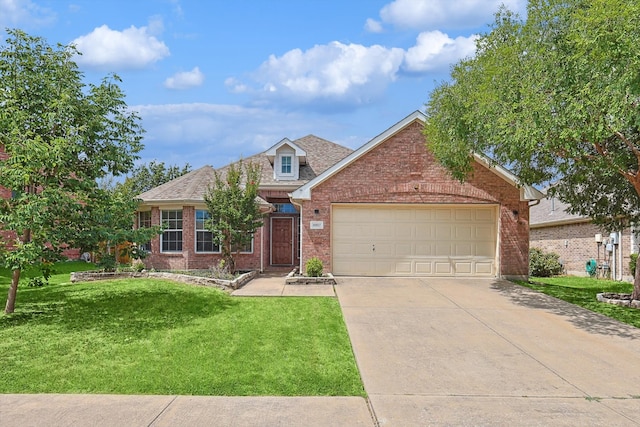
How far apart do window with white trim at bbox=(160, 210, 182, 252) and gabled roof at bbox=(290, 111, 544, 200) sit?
5432 mm

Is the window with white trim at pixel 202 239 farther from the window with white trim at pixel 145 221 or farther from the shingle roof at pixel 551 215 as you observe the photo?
the shingle roof at pixel 551 215

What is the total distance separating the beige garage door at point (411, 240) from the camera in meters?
16.3

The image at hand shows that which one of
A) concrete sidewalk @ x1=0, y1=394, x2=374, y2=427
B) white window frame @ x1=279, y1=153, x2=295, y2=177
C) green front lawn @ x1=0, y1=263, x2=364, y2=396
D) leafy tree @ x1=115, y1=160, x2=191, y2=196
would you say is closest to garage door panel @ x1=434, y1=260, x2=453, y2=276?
green front lawn @ x1=0, y1=263, x2=364, y2=396

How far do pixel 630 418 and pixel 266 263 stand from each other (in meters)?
16.7

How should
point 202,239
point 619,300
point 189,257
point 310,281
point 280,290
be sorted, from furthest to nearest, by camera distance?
point 202,239 → point 189,257 → point 310,281 → point 280,290 → point 619,300

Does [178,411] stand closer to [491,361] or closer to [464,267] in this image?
[491,361]

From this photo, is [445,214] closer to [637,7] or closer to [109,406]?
[637,7]

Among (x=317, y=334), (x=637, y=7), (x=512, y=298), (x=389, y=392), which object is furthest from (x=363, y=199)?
(x=389, y=392)

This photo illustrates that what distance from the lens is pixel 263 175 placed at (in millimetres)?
21922

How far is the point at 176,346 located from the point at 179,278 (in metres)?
7.42

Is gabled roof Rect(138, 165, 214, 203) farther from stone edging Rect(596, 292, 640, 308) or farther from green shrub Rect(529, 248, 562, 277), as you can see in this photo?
green shrub Rect(529, 248, 562, 277)

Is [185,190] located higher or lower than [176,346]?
higher

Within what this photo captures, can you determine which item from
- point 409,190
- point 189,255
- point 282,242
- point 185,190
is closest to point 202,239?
point 189,255

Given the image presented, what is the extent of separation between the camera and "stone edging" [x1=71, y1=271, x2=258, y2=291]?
13805mm
